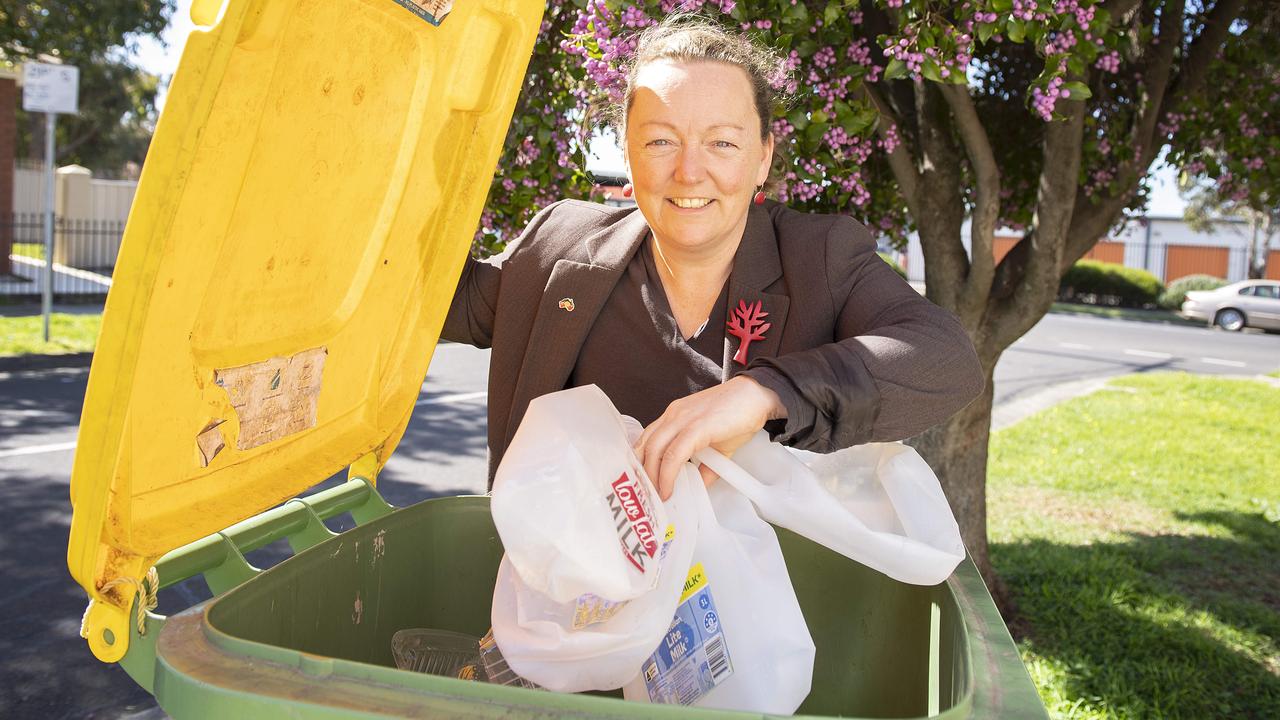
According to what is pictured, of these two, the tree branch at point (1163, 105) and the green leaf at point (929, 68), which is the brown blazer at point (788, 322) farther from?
the tree branch at point (1163, 105)

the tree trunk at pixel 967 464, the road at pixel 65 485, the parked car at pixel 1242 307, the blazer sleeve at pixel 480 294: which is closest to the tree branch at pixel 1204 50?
the tree trunk at pixel 967 464

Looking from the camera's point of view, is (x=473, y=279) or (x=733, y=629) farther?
(x=473, y=279)

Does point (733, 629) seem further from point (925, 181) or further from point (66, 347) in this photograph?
point (66, 347)

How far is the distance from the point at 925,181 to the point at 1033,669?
6.02ft

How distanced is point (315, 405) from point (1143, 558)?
454 centimetres

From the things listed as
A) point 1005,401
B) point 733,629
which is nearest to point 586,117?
point 733,629

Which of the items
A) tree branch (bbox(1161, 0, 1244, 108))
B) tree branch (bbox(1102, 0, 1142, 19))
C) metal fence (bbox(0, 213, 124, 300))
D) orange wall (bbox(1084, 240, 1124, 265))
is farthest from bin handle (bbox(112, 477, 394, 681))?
orange wall (bbox(1084, 240, 1124, 265))

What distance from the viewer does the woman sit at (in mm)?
1817

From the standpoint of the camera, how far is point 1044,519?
5969 mm

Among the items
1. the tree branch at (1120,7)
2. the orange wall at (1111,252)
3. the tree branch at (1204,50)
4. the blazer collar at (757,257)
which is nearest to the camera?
the blazer collar at (757,257)

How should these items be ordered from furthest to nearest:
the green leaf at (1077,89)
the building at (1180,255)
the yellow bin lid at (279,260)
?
the building at (1180,255)
the green leaf at (1077,89)
the yellow bin lid at (279,260)

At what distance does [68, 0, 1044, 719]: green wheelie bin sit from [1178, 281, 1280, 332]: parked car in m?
23.0

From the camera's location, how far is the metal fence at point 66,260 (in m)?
15.7

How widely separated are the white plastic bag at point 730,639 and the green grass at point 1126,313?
22.2 metres
